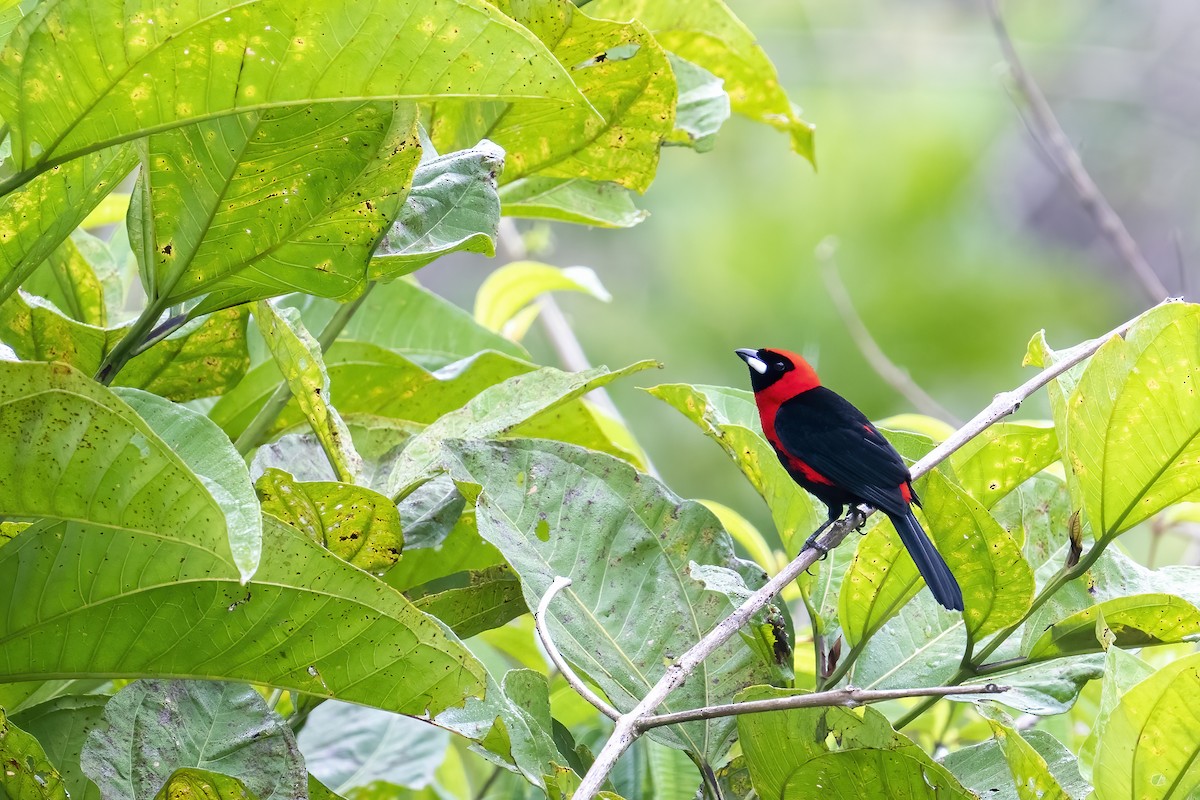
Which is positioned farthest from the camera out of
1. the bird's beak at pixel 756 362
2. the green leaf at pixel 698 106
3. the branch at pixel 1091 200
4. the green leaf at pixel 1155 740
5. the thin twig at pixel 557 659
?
the bird's beak at pixel 756 362

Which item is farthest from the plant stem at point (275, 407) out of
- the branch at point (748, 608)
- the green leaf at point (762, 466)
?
the branch at point (748, 608)

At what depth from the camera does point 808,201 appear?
371 inches

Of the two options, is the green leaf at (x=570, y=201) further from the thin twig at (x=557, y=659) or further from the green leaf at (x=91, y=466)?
the green leaf at (x=91, y=466)

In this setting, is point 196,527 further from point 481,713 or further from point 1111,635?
point 1111,635

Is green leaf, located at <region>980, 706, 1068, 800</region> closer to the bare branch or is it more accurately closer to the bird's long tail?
the bare branch

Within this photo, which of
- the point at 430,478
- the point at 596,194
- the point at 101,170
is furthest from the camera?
the point at 596,194

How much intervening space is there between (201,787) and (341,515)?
282 mm

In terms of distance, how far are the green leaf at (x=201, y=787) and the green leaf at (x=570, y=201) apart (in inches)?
34.2

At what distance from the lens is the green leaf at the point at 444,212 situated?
1148mm

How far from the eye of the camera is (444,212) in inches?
46.1

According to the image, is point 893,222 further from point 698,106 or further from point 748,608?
point 748,608

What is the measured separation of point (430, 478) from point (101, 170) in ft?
1.49

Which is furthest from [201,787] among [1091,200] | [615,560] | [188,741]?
[1091,200]

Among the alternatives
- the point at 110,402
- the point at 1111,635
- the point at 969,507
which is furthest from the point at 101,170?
the point at 1111,635
